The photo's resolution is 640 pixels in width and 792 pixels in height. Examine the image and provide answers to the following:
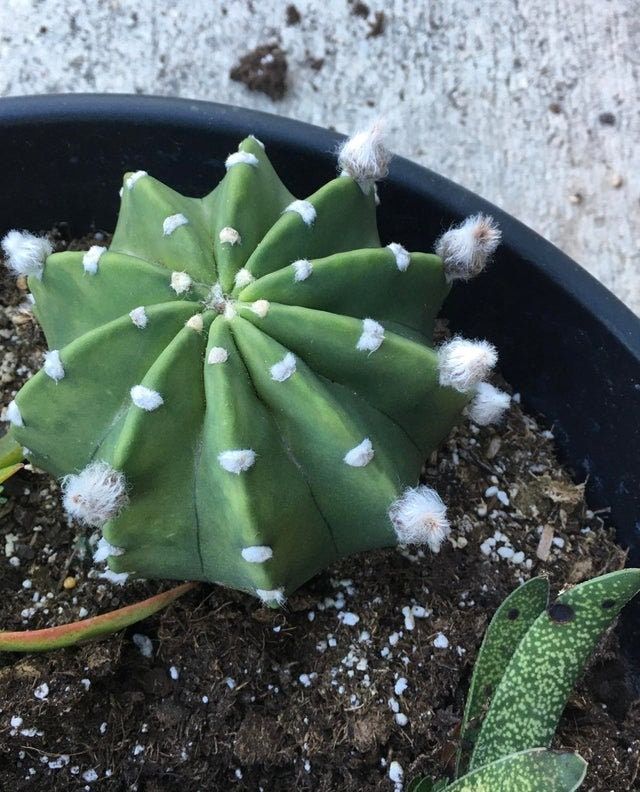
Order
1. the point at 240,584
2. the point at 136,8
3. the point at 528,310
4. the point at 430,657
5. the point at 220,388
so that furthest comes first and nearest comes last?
1. the point at 136,8
2. the point at 528,310
3. the point at 430,657
4. the point at 240,584
5. the point at 220,388

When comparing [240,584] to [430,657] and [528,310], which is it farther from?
[528,310]

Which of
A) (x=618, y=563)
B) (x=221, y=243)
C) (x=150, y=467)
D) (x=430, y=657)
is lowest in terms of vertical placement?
(x=430, y=657)

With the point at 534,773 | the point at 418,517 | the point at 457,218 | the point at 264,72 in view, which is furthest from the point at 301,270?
the point at 264,72

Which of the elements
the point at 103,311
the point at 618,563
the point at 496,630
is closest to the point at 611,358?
the point at 618,563

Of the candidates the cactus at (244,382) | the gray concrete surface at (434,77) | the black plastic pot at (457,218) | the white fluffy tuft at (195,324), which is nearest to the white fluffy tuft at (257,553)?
the cactus at (244,382)

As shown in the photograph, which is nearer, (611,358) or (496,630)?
(496,630)

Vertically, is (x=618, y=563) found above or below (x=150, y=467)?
below

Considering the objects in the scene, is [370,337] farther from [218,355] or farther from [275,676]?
[275,676]

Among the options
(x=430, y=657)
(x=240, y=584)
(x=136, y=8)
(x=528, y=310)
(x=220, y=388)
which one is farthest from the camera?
(x=136, y=8)

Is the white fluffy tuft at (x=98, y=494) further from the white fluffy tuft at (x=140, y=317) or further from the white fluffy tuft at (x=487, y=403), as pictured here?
the white fluffy tuft at (x=487, y=403)
